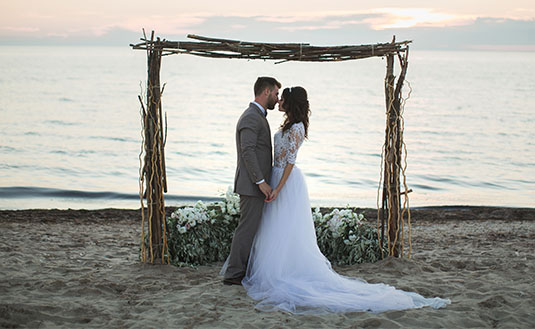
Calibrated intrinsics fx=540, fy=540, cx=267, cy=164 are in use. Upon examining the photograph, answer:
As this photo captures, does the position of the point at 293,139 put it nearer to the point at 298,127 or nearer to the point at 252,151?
the point at 298,127

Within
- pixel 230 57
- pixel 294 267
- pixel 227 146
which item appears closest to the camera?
pixel 294 267

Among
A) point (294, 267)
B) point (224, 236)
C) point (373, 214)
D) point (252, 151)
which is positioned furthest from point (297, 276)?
point (373, 214)

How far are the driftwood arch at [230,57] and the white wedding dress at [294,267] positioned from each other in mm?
941

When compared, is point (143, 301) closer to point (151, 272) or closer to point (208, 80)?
point (151, 272)

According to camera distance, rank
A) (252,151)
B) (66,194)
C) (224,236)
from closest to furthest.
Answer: (252,151) → (224,236) → (66,194)

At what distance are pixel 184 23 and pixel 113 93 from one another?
15154 mm

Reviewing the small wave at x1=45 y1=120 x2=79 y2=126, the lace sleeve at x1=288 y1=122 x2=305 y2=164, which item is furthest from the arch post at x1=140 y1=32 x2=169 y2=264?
the small wave at x1=45 y1=120 x2=79 y2=126

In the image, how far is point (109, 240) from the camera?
7.20 meters

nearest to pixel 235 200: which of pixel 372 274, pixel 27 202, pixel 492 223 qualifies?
pixel 372 274

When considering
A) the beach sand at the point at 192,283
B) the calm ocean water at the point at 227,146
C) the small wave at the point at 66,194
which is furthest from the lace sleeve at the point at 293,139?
the small wave at the point at 66,194

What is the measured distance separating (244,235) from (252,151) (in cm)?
82

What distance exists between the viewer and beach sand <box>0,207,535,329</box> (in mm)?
4148

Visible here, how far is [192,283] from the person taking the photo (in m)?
5.20

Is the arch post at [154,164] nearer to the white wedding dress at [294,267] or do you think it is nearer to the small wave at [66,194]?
the white wedding dress at [294,267]
